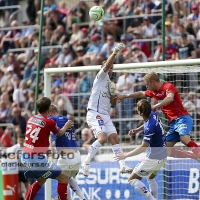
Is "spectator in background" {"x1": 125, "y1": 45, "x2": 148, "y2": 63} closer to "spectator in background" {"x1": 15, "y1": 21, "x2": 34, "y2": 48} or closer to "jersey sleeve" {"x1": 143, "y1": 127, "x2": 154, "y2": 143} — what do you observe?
"spectator in background" {"x1": 15, "y1": 21, "x2": 34, "y2": 48}

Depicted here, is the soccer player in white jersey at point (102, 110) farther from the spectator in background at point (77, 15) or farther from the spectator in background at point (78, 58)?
the spectator in background at point (77, 15)

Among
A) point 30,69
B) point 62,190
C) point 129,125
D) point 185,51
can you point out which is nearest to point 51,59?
point 30,69

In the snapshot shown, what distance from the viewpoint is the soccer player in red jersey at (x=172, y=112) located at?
12234 mm

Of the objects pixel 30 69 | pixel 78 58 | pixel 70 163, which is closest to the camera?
pixel 70 163

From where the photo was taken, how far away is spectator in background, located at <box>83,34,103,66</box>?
1817cm

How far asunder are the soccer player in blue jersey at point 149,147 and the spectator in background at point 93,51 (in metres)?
6.40

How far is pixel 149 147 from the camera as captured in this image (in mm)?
11852

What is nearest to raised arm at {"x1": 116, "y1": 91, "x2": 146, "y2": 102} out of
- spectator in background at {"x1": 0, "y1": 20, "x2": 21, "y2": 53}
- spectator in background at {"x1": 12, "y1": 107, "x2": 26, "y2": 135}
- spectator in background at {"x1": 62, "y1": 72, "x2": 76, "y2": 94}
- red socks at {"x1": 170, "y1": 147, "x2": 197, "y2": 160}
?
red socks at {"x1": 170, "y1": 147, "x2": 197, "y2": 160}

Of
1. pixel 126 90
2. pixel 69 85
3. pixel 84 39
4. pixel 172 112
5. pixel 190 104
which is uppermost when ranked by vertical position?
pixel 84 39

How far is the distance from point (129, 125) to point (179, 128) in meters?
3.11

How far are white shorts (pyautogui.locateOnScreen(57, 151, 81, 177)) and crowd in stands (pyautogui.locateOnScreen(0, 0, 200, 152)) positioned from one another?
2.80 m

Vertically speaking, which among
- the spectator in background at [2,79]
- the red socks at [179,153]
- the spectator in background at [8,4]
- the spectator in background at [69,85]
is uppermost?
the spectator in background at [8,4]

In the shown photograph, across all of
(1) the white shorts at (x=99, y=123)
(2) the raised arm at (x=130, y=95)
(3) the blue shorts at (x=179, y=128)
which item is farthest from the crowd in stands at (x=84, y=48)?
(1) the white shorts at (x=99, y=123)

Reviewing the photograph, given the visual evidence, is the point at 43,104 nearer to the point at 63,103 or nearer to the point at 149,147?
the point at 149,147
